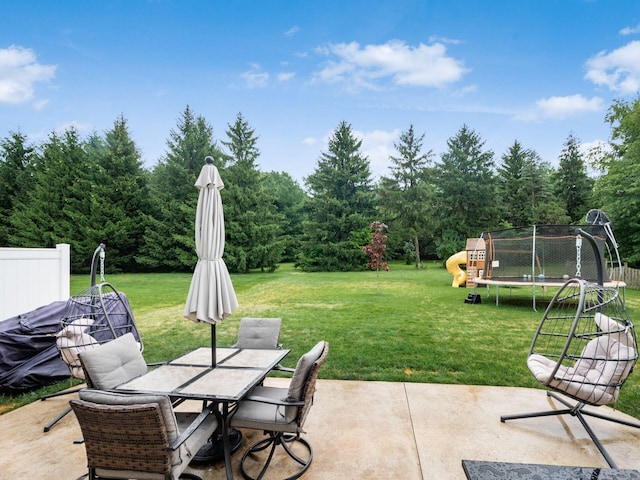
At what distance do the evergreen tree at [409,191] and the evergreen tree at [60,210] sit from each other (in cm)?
1748

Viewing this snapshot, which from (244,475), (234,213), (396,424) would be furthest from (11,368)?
(234,213)

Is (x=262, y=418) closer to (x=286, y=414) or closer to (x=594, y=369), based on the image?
(x=286, y=414)

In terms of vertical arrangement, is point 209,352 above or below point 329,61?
below

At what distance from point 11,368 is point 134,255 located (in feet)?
61.2

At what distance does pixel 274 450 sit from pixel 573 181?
30674mm

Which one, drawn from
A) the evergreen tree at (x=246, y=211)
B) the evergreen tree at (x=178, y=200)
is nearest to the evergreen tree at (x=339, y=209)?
the evergreen tree at (x=246, y=211)

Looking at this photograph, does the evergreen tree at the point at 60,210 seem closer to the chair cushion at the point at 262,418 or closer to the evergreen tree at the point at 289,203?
the evergreen tree at the point at 289,203

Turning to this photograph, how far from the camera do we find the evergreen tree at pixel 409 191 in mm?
23141

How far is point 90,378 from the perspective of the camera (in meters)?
2.32

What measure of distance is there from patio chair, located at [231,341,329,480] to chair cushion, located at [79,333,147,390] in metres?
0.84

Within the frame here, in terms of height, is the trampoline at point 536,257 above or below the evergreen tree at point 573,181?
below

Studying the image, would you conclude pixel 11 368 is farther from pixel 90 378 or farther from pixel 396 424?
pixel 396 424

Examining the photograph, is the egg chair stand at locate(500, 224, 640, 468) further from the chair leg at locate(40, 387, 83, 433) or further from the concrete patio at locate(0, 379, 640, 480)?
the chair leg at locate(40, 387, 83, 433)

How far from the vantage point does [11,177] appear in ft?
70.7
